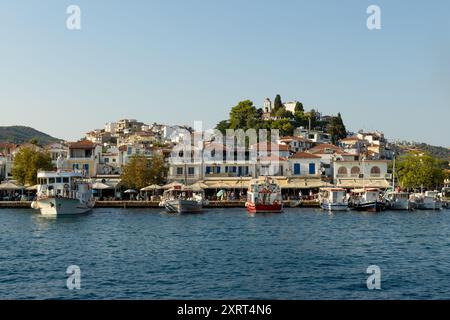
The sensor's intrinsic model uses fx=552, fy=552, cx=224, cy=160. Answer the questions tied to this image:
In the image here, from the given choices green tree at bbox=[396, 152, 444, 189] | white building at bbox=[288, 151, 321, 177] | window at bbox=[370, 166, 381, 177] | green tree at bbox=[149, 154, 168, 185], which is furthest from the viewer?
green tree at bbox=[396, 152, 444, 189]

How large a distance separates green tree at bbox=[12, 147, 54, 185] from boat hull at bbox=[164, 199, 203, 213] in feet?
68.8

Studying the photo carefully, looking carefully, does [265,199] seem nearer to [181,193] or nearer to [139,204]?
[181,193]

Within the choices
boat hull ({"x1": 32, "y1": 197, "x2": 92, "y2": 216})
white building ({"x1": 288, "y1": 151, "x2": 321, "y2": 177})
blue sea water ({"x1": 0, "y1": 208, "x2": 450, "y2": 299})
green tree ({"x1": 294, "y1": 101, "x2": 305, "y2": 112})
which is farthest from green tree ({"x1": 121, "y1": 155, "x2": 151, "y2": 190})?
green tree ({"x1": 294, "y1": 101, "x2": 305, "y2": 112})

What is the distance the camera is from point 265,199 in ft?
177

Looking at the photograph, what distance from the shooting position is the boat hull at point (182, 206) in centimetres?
5288

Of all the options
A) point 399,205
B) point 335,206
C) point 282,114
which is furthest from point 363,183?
point 282,114

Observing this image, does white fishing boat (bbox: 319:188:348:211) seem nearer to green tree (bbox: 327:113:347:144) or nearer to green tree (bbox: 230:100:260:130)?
green tree (bbox: 230:100:260:130)

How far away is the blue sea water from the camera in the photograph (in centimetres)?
1873

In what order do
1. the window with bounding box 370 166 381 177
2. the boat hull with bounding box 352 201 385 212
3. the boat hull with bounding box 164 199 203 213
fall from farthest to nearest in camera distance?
the window with bounding box 370 166 381 177 → the boat hull with bounding box 352 201 385 212 → the boat hull with bounding box 164 199 203 213

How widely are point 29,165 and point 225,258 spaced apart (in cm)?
4813

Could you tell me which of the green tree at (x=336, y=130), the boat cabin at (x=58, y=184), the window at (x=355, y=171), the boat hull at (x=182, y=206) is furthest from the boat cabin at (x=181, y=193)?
the green tree at (x=336, y=130)

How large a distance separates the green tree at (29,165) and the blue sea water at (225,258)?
22.7 metres
